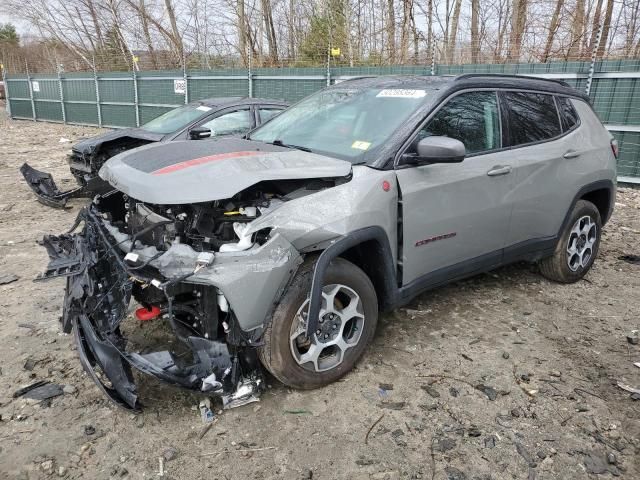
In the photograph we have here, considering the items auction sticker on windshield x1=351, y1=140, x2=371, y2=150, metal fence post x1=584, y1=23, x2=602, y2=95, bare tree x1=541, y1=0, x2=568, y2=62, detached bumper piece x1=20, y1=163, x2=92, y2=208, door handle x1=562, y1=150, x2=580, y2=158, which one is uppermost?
bare tree x1=541, y1=0, x2=568, y2=62

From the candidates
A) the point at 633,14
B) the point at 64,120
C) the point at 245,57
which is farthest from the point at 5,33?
the point at 633,14

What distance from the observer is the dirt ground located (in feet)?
8.33

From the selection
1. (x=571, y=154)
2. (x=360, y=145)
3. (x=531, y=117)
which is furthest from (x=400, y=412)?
(x=571, y=154)

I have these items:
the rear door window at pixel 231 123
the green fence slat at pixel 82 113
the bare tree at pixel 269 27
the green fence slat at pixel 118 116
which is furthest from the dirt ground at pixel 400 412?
the bare tree at pixel 269 27

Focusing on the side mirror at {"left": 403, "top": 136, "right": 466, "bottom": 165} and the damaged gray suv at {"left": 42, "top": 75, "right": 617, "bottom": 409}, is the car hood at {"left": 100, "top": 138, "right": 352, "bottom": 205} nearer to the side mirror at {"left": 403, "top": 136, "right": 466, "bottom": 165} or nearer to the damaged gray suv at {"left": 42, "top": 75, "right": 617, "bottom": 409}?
the damaged gray suv at {"left": 42, "top": 75, "right": 617, "bottom": 409}

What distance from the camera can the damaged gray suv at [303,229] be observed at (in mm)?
2713

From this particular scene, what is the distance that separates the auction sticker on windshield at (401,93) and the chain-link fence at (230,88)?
6186 millimetres

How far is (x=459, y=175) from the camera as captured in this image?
3.52m

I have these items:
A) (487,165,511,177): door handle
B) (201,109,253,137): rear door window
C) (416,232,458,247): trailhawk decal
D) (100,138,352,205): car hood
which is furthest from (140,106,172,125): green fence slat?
(416,232,458,247): trailhawk decal

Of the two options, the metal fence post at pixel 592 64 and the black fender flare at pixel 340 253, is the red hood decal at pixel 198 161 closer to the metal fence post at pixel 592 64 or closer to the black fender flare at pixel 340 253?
the black fender flare at pixel 340 253

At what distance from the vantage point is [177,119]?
8.00m

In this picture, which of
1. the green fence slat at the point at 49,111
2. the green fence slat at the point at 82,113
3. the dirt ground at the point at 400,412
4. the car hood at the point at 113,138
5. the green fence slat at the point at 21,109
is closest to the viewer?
the dirt ground at the point at 400,412

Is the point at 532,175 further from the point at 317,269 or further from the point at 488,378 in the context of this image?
the point at 317,269

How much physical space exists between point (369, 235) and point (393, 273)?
381 millimetres
